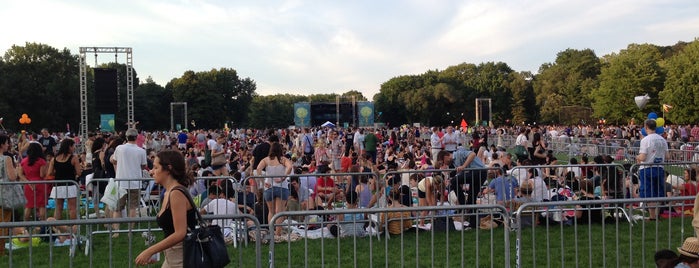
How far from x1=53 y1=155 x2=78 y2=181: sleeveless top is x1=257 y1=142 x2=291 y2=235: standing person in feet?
9.63

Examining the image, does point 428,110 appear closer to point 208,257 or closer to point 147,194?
point 147,194

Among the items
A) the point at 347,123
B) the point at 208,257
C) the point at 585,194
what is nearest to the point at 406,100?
the point at 347,123

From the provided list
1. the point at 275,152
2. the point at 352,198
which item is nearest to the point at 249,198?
the point at 275,152

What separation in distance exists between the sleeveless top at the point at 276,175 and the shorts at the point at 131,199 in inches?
78.3

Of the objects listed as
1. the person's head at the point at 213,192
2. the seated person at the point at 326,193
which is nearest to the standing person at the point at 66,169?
the person's head at the point at 213,192

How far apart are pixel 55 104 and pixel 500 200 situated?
63208 mm

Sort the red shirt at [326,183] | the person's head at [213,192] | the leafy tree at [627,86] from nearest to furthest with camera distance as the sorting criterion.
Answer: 1. the person's head at [213,192]
2. the red shirt at [326,183]
3. the leafy tree at [627,86]

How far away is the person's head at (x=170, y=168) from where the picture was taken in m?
4.58

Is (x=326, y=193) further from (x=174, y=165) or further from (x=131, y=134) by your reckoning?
(x=174, y=165)

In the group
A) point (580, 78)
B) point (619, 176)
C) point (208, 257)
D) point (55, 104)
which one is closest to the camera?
point (208, 257)

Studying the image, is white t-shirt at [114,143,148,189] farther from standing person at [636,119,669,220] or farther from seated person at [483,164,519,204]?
standing person at [636,119,669,220]

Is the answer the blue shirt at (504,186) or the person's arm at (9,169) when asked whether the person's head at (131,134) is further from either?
the blue shirt at (504,186)

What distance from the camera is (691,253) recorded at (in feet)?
15.7

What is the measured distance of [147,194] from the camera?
11039 millimetres
